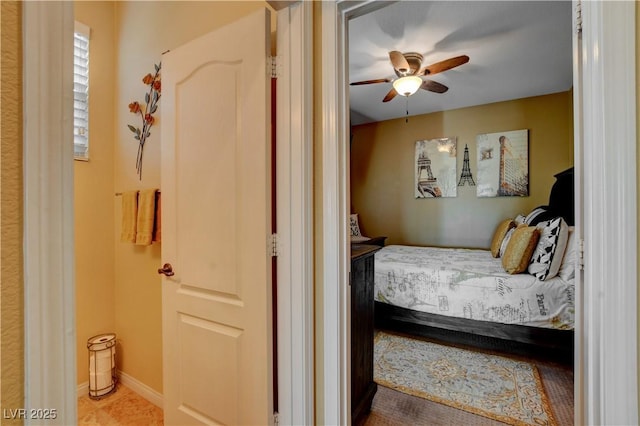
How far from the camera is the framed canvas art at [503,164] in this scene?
4.08 metres

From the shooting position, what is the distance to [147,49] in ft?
6.61

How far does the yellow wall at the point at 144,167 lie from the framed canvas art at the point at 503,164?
405 centimetres

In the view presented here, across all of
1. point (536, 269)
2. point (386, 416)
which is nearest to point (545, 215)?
point (536, 269)

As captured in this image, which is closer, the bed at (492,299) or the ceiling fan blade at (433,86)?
the bed at (492,299)

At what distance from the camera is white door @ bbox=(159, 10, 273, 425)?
132cm

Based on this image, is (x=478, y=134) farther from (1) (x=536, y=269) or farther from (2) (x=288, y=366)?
(2) (x=288, y=366)

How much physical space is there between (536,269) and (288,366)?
88.4 inches

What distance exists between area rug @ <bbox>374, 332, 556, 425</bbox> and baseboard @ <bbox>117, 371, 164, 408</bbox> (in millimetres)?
1565

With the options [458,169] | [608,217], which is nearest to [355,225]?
[458,169]

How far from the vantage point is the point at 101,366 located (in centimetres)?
210

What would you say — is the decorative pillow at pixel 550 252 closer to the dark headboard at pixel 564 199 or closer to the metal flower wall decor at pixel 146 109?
the dark headboard at pixel 564 199

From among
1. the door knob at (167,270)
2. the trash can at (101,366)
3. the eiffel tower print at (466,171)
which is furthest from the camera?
the eiffel tower print at (466,171)

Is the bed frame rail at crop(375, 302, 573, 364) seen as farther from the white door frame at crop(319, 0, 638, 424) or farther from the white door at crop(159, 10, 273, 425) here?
the white door at crop(159, 10, 273, 425)

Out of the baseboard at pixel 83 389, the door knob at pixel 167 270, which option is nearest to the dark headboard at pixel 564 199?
the door knob at pixel 167 270
